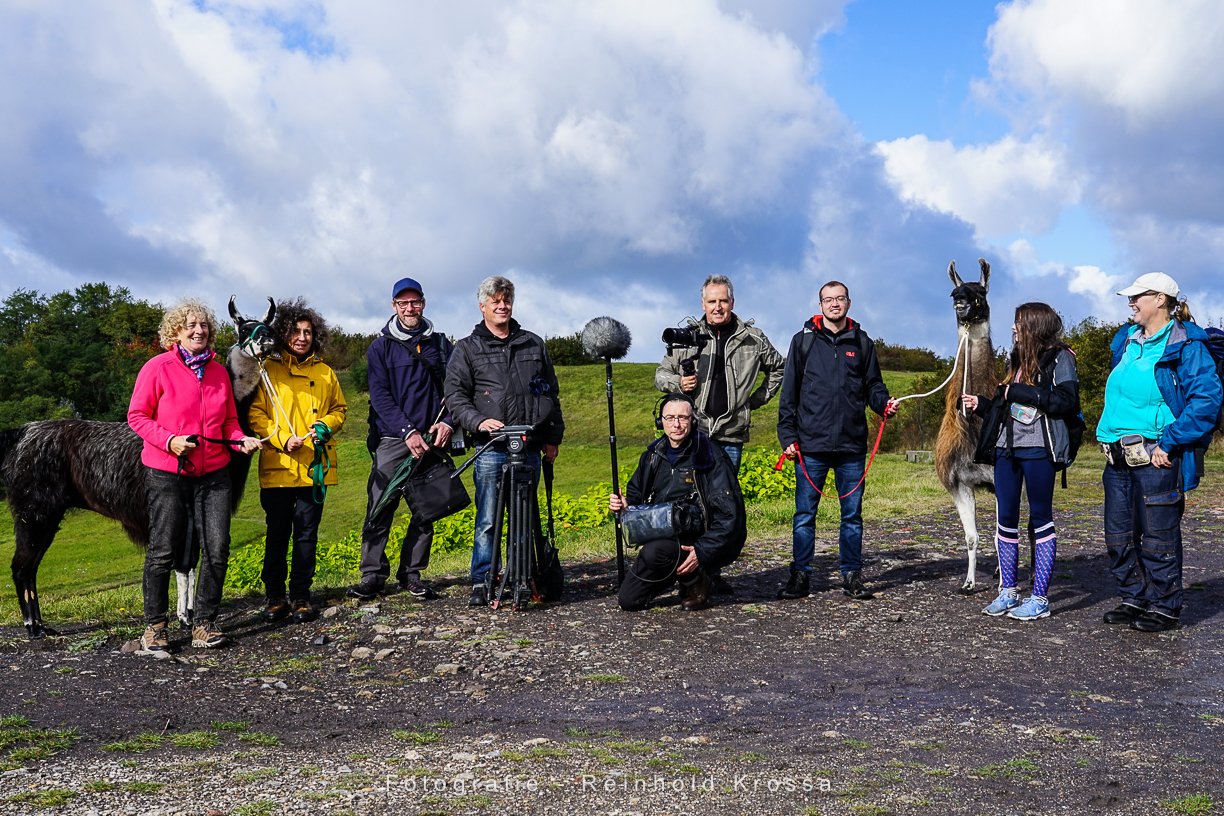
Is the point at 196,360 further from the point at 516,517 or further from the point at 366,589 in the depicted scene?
the point at 516,517

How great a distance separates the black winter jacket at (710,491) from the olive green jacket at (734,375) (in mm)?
284

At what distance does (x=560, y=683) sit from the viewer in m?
5.27

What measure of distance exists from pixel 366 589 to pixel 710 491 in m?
2.81

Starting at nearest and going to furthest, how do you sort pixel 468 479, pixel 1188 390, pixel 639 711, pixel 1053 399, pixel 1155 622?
pixel 639 711
pixel 1188 390
pixel 1053 399
pixel 1155 622
pixel 468 479

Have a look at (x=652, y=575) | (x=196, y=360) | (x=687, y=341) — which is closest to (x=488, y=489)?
A: (x=652, y=575)

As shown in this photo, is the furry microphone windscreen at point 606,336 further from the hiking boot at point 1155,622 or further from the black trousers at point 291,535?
the hiking boot at point 1155,622

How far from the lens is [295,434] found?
6.37 meters

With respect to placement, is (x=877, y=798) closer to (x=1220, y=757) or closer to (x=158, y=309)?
(x=1220, y=757)

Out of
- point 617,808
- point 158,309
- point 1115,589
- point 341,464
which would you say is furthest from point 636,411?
point 158,309

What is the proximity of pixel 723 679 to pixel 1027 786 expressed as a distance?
1884mm

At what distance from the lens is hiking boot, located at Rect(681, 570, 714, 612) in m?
6.62

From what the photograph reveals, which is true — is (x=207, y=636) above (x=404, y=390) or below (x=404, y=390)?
below

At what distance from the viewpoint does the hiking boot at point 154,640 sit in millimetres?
5889

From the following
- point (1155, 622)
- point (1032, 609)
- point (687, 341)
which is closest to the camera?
point (1155, 622)
